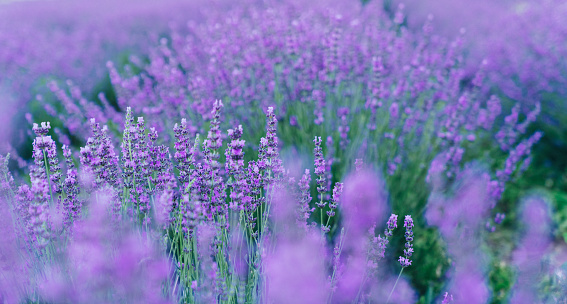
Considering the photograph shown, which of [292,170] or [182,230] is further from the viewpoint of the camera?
[292,170]

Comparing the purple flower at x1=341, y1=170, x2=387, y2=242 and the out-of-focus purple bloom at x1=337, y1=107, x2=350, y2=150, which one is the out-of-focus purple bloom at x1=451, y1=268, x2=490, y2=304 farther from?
the out-of-focus purple bloom at x1=337, y1=107, x2=350, y2=150

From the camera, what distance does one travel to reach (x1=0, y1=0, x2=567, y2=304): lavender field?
1456 millimetres

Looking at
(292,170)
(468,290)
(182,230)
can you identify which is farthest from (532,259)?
(182,230)

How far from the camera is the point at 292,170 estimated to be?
2.03 meters

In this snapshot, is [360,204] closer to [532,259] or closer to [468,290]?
[468,290]

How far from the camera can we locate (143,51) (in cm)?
555

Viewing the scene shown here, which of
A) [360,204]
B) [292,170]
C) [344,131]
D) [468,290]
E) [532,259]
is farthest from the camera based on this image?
[344,131]

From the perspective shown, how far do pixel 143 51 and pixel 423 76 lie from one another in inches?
146

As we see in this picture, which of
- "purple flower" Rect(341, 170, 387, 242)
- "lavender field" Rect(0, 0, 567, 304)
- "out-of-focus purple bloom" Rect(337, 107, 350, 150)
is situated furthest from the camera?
"out-of-focus purple bloom" Rect(337, 107, 350, 150)

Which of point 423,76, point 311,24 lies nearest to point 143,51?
Result: point 311,24

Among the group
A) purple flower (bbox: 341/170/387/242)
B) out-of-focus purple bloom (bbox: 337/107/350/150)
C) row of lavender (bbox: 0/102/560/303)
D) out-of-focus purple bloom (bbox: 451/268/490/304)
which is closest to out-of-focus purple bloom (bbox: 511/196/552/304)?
row of lavender (bbox: 0/102/560/303)

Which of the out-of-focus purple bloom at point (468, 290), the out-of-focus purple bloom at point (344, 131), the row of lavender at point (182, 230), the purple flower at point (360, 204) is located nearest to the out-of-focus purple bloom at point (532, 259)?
the row of lavender at point (182, 230)

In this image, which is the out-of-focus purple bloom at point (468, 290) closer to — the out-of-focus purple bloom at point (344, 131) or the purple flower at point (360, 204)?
the purple flower at point (360, 204)

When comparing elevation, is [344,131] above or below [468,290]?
above
